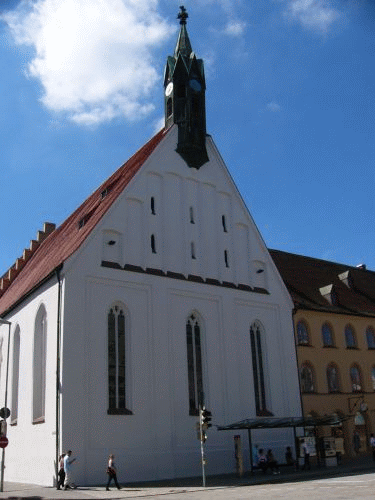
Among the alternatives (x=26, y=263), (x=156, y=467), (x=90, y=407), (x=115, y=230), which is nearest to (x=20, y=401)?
(x=90, y=407)

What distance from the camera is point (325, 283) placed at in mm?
42625

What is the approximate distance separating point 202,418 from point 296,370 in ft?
39.2

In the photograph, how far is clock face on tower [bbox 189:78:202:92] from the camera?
34.1 metres

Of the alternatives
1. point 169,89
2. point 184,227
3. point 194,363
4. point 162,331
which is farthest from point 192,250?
point 169,89

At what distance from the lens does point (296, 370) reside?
3281 centimetres

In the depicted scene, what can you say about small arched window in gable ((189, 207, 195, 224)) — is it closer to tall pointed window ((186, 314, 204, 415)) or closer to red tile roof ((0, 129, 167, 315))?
red tile roof ((0, 129, 167, 315))

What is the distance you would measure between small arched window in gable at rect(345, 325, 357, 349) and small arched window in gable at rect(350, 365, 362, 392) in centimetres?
139

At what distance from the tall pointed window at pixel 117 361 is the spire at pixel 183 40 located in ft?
55.0

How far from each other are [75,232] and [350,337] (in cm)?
1933

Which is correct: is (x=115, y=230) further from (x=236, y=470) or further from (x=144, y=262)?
(x=236, y=470)

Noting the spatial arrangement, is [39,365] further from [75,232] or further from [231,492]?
[231,492]

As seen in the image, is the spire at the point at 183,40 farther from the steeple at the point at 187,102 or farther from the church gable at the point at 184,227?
the church gable at the point at 184,227

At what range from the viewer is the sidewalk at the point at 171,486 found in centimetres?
1998

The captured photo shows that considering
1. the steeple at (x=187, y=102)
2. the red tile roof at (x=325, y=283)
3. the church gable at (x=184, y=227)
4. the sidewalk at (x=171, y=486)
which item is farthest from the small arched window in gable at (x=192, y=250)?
the sidewalk at (x=171, y=486)
